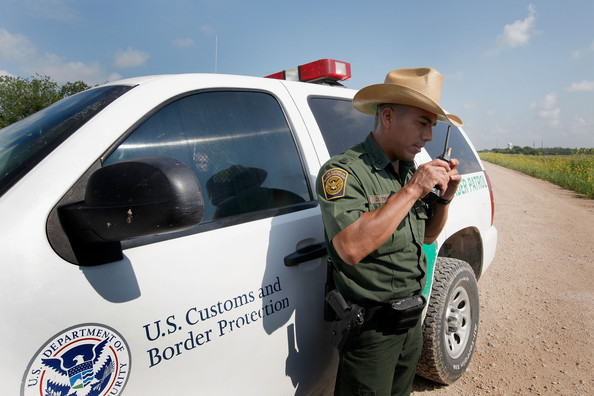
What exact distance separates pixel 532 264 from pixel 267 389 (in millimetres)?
5066

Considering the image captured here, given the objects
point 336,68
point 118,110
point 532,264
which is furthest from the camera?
point 532,264

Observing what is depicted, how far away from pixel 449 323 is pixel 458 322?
0.12m

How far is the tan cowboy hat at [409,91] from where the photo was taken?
5.14 ft

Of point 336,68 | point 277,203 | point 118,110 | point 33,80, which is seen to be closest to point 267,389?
point 277,203

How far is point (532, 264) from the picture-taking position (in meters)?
5.18

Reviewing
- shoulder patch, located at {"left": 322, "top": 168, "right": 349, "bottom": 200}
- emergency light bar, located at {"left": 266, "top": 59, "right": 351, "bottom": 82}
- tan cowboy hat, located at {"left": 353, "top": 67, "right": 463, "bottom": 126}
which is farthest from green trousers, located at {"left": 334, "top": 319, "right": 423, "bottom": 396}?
emergency light bar, located at {"left": 266, "top": 59, "right": 351, "bottom": 82}

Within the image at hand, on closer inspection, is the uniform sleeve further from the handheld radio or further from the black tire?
the black tire

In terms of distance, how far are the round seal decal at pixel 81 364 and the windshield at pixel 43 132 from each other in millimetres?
454

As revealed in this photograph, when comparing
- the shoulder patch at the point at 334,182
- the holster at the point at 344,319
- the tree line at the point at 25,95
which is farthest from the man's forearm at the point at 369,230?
the tree line at the point at 25,95

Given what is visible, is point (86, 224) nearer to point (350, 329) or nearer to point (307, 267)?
point (307, 267)

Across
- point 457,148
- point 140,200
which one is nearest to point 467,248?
point 457,148

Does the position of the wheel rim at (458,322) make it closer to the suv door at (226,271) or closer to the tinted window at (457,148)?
the tinted window at (457,148)

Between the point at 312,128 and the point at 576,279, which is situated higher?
the point at 312,128

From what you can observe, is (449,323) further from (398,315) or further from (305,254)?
(305,254)
